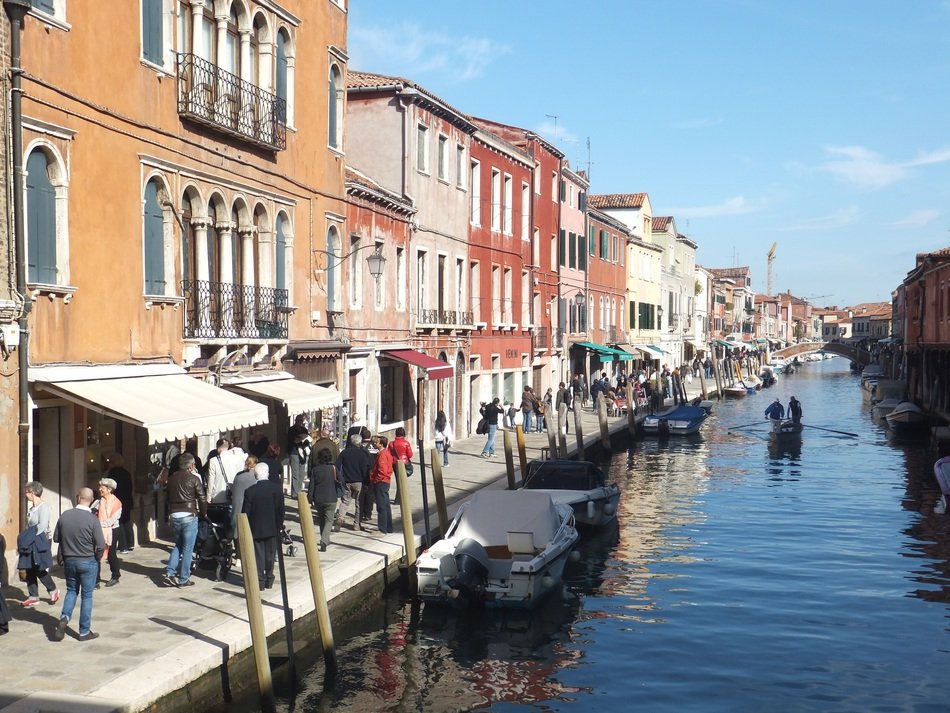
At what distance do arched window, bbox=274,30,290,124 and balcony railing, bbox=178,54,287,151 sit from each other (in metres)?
0.02

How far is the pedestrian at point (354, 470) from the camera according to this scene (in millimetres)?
17297

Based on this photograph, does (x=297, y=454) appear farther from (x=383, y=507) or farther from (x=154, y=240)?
(x=154, y=240)

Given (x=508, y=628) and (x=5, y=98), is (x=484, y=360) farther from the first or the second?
(x=5, y=98)

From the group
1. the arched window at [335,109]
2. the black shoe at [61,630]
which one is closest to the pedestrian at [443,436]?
the arched window at [335,109]

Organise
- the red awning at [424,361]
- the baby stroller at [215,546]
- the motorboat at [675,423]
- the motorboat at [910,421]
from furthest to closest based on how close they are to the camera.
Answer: the motorboat at [910,421] → the motorboat at [675,423] → the red awning at [424,361] → the baby stroller at [215,546]

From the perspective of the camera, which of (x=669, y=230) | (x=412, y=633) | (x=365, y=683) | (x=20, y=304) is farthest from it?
(x=669, y=230)

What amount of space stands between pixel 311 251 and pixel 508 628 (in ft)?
32.7

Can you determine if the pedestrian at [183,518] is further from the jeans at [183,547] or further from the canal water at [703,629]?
the canal water at [703,629]

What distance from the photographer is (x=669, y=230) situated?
229 feet

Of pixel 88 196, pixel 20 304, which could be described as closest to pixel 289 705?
pixel 20 304

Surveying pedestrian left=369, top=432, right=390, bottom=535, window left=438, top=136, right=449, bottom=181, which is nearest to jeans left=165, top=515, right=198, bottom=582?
pedestrian left=369, top=432, right=390, bottom=535

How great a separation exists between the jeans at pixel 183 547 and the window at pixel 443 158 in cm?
1883

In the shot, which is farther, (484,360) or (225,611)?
(484,360)

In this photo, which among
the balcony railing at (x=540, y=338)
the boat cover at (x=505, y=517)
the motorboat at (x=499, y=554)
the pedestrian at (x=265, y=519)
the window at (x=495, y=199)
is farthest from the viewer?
the balcony railing at (x=540, y=338)
